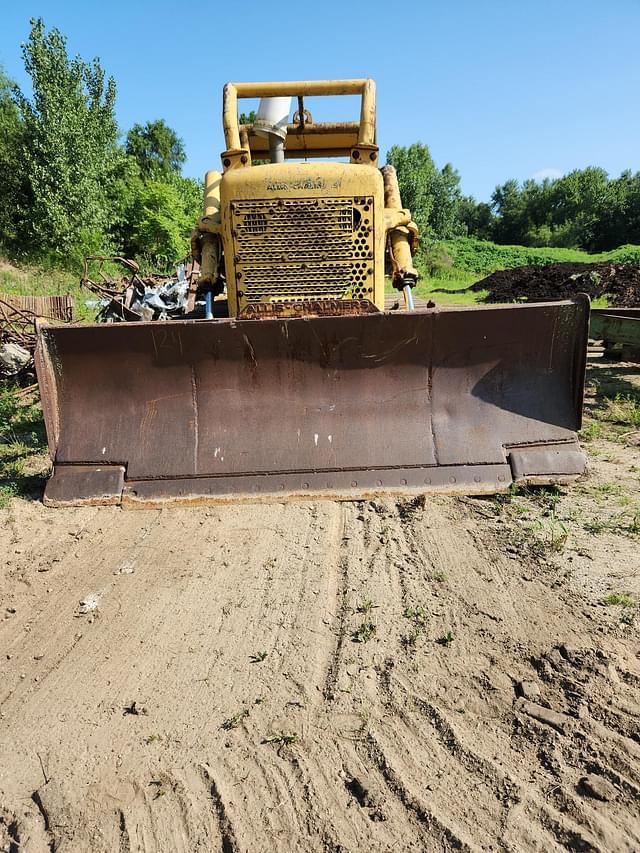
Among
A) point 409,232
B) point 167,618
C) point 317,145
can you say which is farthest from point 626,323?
point 167,618

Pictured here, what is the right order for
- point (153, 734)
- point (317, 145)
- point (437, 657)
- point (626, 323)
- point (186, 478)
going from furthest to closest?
point (626, 323) < point (317, 145) < point (186, 478) < point (437, 657) < point (153, 734)

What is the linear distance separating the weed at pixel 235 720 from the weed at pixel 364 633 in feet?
1.78

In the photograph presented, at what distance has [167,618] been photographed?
8.40 feet

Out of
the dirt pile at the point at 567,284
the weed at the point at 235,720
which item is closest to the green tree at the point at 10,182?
the dirt pile at the point at 567,284

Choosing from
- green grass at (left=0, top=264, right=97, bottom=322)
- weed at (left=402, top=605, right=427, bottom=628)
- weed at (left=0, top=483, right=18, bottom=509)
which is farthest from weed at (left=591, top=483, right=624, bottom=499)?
green grass at (left=0, top=264, right=97, bottom=322)

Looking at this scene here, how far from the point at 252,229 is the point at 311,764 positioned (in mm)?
3384

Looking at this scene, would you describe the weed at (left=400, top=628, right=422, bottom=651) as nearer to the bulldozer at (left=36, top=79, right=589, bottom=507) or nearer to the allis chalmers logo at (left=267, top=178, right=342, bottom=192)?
the bulldozer at (left=36, top=79, right=589, bottom=507)

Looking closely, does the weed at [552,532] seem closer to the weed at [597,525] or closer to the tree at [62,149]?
the weed at [597,525]

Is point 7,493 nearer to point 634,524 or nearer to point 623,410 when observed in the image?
point 634,524

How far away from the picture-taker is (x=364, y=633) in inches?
93.4

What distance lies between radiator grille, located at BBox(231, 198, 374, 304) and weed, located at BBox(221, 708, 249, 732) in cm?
289

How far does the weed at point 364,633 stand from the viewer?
2348 millimetres

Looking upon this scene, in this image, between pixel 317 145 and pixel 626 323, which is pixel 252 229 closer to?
pixel 317 145

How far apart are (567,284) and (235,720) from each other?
1994 cm
